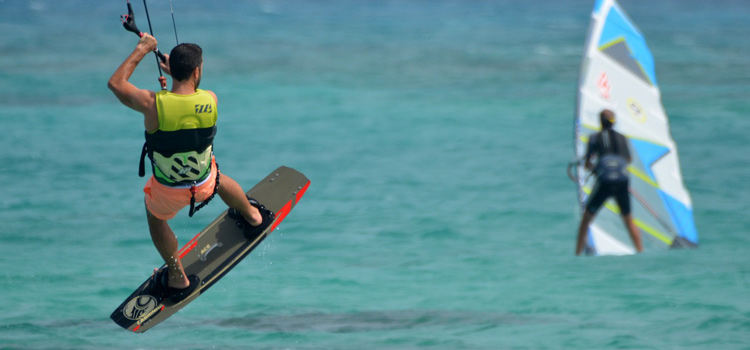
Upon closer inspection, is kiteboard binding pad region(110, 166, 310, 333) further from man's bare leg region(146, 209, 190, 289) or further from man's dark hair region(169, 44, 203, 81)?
man's dark hair region(169, 44, 203, 81)

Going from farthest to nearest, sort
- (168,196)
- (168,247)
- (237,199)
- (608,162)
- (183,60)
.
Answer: (608,162), (237,199), (168,247), (168,196), (183,60)

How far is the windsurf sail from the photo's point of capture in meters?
11.5

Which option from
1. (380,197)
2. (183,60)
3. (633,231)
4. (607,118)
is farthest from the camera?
(380,197)

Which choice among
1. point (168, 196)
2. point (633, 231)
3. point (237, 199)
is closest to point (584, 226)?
point (633, 231)

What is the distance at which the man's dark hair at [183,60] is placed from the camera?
22.3ft

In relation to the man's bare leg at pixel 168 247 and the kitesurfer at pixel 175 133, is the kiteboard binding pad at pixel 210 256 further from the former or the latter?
the kitesurfer at pixel 175 133

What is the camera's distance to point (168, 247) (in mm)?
7551

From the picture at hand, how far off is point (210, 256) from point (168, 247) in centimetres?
97

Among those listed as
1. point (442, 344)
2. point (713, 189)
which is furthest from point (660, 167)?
point (713, 189)

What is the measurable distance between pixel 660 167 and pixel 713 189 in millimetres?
6734

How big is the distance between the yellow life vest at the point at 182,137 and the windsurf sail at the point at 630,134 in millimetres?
5468

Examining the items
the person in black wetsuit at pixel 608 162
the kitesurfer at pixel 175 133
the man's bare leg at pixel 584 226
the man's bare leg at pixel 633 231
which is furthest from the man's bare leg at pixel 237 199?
the man's bare leg at pixel 633 231

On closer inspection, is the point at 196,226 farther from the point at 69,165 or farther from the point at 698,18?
the point at 698,18

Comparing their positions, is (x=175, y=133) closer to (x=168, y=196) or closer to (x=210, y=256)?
(x=168, y=196)
